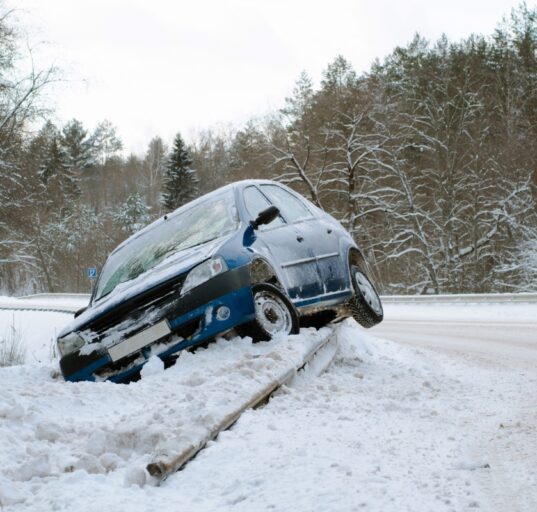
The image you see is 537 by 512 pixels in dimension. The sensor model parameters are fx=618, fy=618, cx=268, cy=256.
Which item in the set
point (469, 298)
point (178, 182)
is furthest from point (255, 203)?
point (178, 182)

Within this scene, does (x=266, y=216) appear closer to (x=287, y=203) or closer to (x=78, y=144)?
(x=287, y=203)

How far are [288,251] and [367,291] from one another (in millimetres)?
1587

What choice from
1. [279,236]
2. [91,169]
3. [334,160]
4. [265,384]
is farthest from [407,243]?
[91,169]

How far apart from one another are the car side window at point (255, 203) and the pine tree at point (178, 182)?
41744 millimetres

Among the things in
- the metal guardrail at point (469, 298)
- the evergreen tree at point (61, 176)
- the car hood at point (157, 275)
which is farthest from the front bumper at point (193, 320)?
the evergreen tree at point (61, 176)

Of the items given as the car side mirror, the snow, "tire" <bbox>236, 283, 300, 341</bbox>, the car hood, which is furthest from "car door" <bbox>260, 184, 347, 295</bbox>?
the snow

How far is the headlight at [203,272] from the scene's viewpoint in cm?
456

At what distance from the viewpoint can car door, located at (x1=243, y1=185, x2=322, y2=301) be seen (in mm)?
5461

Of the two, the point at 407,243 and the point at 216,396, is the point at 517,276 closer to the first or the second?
the point at 407,243

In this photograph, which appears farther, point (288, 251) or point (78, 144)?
point (78, 144)

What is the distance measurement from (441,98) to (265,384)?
1084 inches

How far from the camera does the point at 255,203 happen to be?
6156mm

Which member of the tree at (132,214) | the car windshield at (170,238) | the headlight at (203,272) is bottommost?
the headlight at (203,272)

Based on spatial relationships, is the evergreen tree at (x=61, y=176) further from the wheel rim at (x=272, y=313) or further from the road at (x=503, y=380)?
the wheel rim at (x=272, y=313)
